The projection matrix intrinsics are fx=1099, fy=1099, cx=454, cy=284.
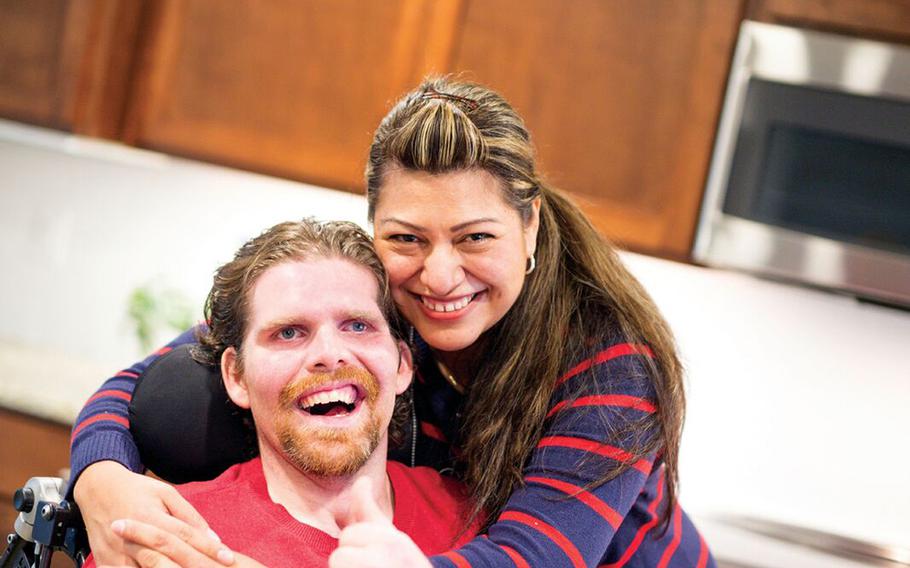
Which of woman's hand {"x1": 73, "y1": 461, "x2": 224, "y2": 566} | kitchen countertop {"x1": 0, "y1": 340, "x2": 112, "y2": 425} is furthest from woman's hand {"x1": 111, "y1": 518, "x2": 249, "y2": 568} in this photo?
kitchen countertop {"x1": 0, "y1": 340, "x2": 112, "y2": 425}

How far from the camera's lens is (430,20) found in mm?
2771

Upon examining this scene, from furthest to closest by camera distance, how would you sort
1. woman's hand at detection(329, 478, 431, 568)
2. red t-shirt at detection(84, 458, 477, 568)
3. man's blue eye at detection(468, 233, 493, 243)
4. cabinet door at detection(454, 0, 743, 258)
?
1. cabinet door at detection(454, 0, 743, 258)
2. man's blue eye at detection(468, 233, 493, 243)
3. red t-shirt at detection(84, 458, 477, 568)
4. woman's hand at detection(329, 478, 431, 568)

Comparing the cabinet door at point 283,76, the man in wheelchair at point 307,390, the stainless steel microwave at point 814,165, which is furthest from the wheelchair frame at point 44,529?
the stainless steel microwave at point 814,165

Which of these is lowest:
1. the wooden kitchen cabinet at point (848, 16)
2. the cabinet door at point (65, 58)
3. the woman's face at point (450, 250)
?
the woman's face at point (450, 250)

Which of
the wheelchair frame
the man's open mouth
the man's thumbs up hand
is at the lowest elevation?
the wheelchair frame

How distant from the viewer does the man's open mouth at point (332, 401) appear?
1.47 m

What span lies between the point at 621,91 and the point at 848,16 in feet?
1.75

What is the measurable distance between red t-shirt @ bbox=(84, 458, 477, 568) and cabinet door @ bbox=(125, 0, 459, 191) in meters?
1.33

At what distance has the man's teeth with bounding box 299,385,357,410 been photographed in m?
1.47

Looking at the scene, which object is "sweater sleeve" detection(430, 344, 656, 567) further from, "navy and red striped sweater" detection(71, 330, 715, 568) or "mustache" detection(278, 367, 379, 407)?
"mustache" detection(278, 367, 379, 407)

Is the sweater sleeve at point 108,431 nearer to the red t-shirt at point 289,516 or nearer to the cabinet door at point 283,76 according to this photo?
the red t-shirt at point 289,516

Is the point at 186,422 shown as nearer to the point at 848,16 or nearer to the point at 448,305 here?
the point at 448,305

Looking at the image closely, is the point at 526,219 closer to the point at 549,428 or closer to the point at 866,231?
the point at 549,428

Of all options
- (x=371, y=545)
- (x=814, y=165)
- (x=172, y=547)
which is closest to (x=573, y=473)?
(x=371, y=545)
